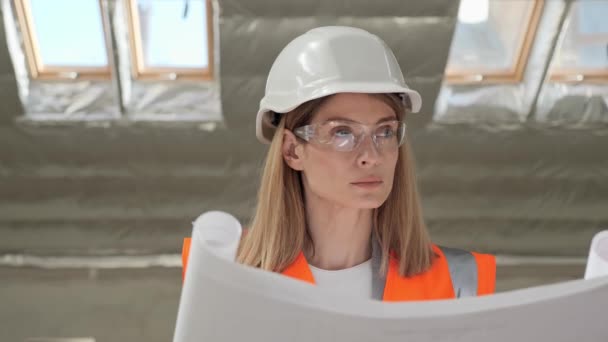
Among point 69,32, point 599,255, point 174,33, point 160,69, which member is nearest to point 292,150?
point 599,255

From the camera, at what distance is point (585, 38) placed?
534 cm

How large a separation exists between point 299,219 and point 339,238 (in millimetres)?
119

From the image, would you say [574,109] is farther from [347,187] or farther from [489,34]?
[347,187]

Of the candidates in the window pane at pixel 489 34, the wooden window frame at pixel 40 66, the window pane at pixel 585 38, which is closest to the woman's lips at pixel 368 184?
the window pane at pixel 489 34

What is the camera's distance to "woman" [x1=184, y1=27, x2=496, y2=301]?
1880mm

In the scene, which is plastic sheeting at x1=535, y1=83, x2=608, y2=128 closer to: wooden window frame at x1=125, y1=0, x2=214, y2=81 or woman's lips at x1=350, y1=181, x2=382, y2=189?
wooden window frame at x1=125, y1=0, x2=214, y2=81

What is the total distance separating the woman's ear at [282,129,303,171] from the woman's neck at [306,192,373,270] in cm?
12

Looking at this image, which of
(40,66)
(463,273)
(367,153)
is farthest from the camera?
(40,66)

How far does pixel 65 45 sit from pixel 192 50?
92 centimetres

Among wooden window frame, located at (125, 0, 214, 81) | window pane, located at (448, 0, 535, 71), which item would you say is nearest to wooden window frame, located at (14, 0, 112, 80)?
wooden window frame, located at (125, 0, 214, 81)

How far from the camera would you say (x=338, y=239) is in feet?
6.47

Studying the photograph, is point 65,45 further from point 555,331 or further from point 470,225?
point 555,331

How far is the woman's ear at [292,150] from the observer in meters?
2.00

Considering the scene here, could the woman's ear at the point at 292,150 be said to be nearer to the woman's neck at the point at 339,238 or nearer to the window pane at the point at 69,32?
the woman's neck at the point at 339,238
